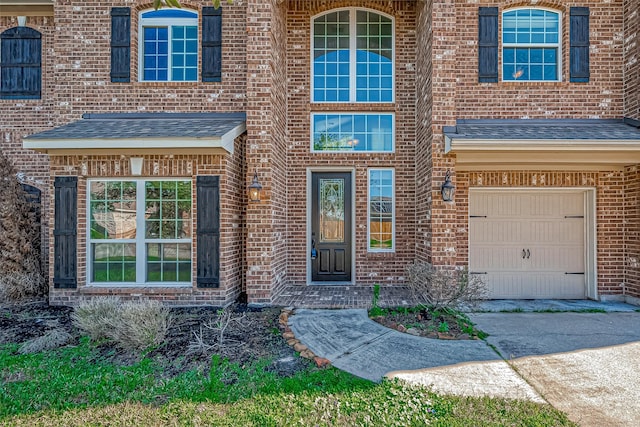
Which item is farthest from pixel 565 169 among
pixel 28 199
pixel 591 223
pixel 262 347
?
pixel 28 199

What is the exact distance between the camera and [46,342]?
13.7 feet

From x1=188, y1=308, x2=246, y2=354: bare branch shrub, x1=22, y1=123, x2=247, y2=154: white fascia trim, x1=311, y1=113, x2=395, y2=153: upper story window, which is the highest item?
x1=311, y1=113, x2=395, y2=153: upper story window

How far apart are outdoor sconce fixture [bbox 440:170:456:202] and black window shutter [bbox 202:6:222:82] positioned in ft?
14.7

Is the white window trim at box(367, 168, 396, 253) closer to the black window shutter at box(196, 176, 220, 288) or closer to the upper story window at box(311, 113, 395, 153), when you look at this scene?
the upper story window at box(311, 113, 395, 153)

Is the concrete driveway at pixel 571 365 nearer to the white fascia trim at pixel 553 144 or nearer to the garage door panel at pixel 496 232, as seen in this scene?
the garage door panel at pixel 496 232

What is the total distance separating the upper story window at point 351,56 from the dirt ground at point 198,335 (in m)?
4.55

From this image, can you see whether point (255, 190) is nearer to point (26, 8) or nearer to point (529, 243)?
point (529, 243)

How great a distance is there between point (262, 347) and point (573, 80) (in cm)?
708

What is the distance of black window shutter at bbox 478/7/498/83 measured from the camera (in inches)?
258

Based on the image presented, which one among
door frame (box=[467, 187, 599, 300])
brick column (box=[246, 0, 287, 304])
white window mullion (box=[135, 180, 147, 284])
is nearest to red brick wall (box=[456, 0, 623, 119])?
door frame (box=[467, 187, 599, 300])

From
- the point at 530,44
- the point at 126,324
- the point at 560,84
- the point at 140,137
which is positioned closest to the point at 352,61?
the point at 530,44

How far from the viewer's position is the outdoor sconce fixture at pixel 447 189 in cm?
Result: 571

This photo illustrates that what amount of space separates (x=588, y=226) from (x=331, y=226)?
15.6 feet

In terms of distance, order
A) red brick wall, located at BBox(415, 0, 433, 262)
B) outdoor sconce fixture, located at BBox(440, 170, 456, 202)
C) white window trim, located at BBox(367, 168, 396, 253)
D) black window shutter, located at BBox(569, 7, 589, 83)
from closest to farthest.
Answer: outdoor sconce fixture, located at BBox(440, 170, 456, 202) < red brick wall, located at BBox(415, 0, 433, 262) < black window shutter, located at BBox(569, 7, 589, 83) < white window trim, located at BBox(367, 168, 396, 253)
